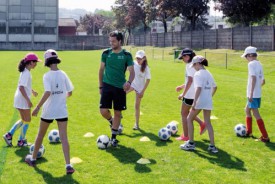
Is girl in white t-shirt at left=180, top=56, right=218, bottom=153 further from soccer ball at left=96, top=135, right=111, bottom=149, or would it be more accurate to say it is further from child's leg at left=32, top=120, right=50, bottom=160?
child's leg at left=32, top=120, right=50, bottom=160

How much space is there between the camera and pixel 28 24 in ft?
291

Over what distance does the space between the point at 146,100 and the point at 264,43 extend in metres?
25.9

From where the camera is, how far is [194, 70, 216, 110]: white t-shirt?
24.8 ft

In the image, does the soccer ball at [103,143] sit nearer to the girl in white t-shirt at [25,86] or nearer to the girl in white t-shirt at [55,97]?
the girl in white t-shirt at [25,86]

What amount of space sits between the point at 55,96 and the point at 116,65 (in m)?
1.89

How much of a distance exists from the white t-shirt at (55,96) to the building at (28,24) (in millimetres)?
83970

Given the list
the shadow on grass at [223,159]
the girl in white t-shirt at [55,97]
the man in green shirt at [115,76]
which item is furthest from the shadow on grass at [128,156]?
the girl in white t-shirt at [55,97]

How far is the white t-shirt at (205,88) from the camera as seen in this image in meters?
7.55

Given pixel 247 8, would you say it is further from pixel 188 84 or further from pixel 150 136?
pixel 188 84

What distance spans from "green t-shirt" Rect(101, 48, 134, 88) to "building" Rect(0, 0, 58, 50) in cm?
8260

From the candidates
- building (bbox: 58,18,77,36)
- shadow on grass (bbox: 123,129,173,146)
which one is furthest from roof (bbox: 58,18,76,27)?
shadow on grass (bbox: 123,129,173,146)

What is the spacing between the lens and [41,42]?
8888 cm

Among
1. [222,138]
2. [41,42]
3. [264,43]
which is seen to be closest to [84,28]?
[41,42]

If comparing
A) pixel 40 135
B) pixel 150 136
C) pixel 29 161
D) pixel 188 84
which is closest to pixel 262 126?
pixel 188 84
